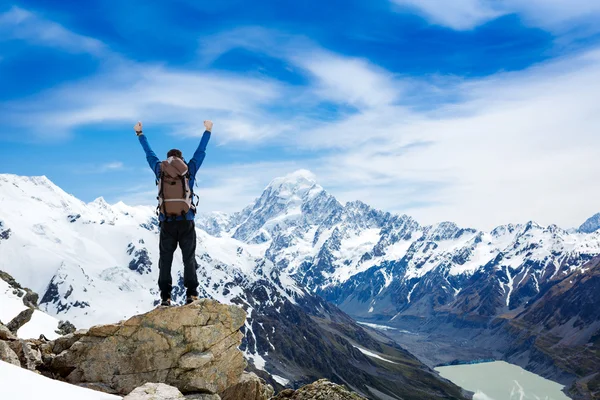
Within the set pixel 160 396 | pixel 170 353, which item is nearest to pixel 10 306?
pixel 170 353

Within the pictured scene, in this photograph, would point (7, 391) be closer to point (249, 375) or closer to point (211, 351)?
point (211, 351)

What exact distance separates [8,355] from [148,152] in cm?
722

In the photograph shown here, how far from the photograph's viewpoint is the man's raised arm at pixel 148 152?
1673cm

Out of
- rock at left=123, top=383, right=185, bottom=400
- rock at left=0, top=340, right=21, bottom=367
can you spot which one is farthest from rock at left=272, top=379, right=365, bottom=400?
rock at left=0, top=340, right=21, bottom=367

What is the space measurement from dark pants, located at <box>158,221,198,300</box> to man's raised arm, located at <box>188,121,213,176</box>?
1774 millimetres

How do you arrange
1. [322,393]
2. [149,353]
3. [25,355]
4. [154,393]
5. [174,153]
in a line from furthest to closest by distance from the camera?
[322,393], [174,153], [149,353], [25,355], [154,393]

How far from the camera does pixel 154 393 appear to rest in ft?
44.8

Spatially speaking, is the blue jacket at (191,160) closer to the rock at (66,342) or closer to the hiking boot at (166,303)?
the hiking boot at (166,303)

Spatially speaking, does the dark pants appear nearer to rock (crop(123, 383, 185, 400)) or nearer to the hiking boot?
the hiking boot

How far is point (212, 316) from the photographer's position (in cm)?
1747

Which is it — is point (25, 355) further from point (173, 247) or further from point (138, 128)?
point (138, 128)

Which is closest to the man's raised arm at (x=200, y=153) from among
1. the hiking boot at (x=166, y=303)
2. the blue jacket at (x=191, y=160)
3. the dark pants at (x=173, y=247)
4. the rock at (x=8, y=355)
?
the blue jacket at (x=191, y=160)

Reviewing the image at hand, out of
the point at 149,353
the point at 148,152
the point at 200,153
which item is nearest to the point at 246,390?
the point at 149,353

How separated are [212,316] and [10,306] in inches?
1299
